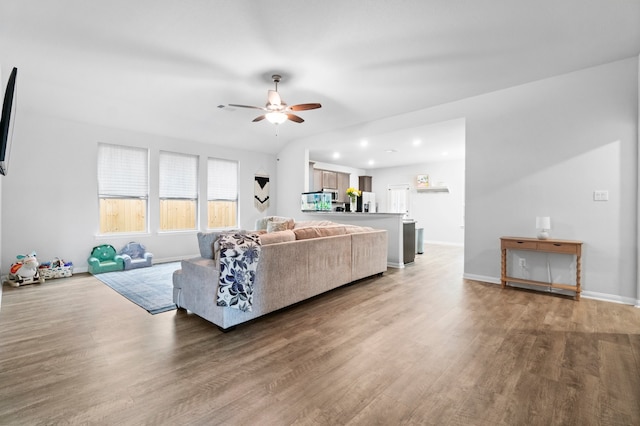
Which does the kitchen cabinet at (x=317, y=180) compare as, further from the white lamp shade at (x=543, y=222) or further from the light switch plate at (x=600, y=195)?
the light switch plate at (x=600, y=195)

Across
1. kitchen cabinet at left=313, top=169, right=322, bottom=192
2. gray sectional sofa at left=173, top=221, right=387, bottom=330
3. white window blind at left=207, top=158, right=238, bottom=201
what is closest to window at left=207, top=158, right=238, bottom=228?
white window blind at left=207, top=158, right=238, bottom=201

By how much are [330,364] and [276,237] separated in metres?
1.44

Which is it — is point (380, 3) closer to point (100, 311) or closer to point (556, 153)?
point (556, 153)

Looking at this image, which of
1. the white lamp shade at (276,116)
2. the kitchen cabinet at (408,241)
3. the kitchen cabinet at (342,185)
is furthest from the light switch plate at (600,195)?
the kitchen cabinet at (342,185)

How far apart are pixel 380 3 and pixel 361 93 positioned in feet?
6.77

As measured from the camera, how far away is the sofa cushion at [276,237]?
3050 millimetres

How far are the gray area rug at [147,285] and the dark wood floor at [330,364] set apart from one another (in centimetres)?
20

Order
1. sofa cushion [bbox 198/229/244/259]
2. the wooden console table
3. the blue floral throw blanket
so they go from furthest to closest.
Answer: the wooden console table < sofa cushion [bbox 198/229/244/259] < the blue floral throw blanket

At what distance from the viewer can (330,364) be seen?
84.0 inches

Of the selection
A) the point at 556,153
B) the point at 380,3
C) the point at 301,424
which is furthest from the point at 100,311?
the point at 556,153

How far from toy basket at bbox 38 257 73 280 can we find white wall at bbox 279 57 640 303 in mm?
6499

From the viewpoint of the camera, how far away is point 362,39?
10.4 feet

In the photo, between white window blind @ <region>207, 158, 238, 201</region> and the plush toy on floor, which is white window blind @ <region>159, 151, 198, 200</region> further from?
the plush toy on floor

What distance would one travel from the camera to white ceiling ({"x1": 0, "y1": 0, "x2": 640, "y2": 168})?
2.73 meters
